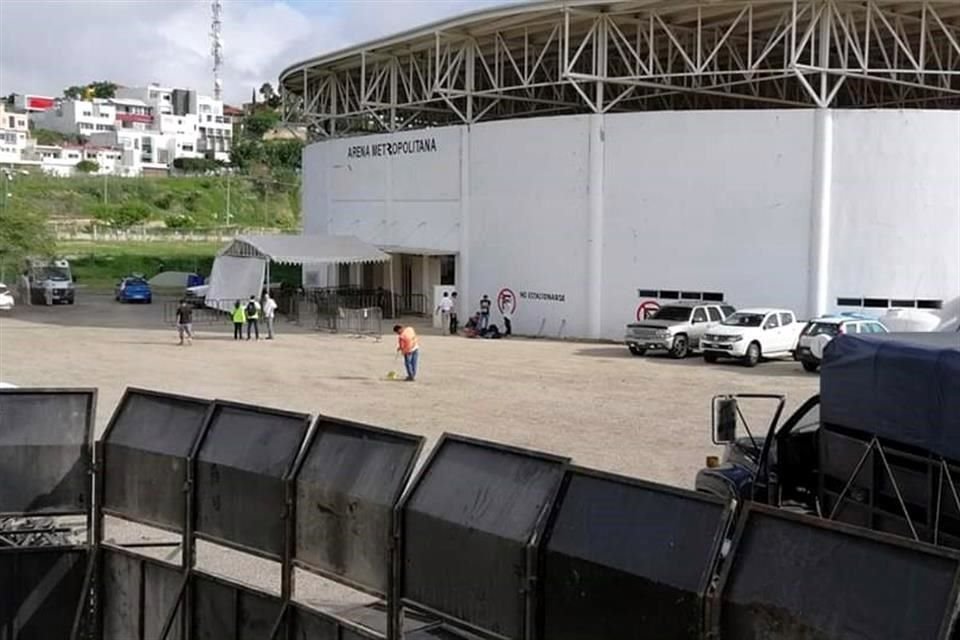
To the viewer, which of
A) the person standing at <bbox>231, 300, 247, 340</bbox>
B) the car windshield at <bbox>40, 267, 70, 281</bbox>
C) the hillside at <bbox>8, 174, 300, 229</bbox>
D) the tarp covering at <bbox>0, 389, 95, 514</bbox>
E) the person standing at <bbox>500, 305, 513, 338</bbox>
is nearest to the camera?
the tarp covering at <bbox>0, 389, 95, 514</bbox>

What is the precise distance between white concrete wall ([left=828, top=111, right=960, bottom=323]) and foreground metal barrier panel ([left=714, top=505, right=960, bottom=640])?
3057 centimetres

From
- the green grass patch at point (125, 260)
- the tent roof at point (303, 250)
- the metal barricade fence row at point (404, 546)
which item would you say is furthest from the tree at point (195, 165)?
the metal barricade fence row at point (404, 546)

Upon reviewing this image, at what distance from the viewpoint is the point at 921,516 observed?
289 inches

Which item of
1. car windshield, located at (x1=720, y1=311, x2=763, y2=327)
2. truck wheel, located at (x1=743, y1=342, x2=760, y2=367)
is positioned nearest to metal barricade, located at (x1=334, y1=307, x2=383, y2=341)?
car windshield, located at (x1=720, y1=311, x2=763, y2=327)

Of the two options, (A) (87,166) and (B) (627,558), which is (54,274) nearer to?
(B) (627,558)

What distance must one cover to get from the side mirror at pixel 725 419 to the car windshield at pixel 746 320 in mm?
22385

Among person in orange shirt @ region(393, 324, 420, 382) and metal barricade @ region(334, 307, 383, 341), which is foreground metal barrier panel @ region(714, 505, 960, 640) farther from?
metal barricade @ region(334, 307, 383, 341)

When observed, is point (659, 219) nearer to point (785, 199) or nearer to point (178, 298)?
point (785, 199)

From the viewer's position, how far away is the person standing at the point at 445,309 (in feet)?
132

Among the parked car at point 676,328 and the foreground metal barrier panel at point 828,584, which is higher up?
the foreground metal barrier panel at point 828,584

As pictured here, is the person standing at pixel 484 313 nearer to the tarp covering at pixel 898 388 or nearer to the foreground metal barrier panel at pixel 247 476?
the tarp covering at pixel 898 388

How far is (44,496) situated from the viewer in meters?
8.81

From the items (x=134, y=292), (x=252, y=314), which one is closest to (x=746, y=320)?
(x=252, y=314)

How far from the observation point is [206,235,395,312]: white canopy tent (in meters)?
42.6
